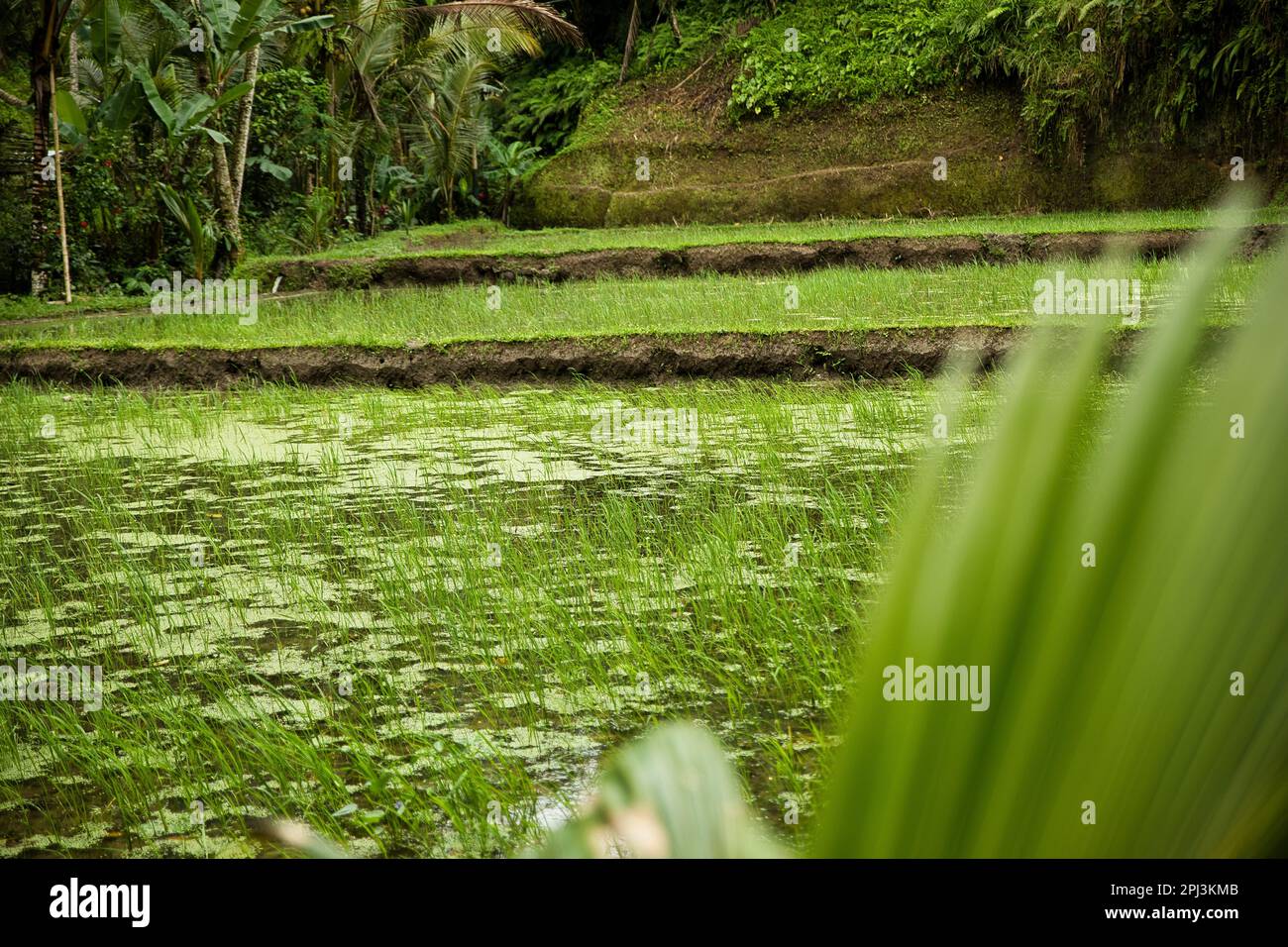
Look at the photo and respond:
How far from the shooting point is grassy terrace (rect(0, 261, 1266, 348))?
247 inches

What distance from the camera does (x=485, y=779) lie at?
73.4 inches

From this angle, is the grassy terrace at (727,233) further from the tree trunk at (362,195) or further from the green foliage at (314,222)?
the tree trunk at (362,195)

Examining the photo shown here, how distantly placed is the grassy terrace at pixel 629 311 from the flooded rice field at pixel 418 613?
4.56 ft

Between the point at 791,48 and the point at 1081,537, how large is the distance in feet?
55.5

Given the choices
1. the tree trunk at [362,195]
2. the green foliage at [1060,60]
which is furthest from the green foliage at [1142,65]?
the tree trunk at [362,195]

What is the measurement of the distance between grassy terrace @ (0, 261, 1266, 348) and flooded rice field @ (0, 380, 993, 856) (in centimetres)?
139

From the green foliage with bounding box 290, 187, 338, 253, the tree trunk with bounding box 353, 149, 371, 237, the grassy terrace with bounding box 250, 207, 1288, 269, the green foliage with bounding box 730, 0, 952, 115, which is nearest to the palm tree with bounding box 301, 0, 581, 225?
the tree trunk with bounding box 353, 149, 371, 237

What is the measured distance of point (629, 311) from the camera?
7348 mm

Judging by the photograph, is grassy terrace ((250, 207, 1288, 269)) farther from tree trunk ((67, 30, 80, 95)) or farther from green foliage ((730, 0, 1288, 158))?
tree trunk ((67, 30, 80, 95))

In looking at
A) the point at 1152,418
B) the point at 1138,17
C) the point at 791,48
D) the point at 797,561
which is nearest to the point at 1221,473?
the point at 1152,418

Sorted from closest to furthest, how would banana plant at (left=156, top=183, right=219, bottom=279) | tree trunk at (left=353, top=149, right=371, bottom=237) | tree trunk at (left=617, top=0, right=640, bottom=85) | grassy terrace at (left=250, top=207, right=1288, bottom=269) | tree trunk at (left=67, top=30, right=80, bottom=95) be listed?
banana plant at (left=156, top=183, right=219, bottom=279) < grassy terrace at (left=250, top=207, right=1288, bottom=269) < tree trunk at (left=67, top=30, right=80, bottom=95) < tree trunk at (left=353, top=149, right=371, bottom=237) < tree trunk at (left=617, top=0, right=640, bottom=85)

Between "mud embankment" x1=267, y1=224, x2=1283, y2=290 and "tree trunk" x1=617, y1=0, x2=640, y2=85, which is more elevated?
"tree trunk" x1=617, y1=0, x2=640, y2=85

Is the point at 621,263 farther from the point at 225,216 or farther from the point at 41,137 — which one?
the point at 41,137

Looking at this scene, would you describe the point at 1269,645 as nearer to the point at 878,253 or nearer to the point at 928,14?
the point at 878,253
